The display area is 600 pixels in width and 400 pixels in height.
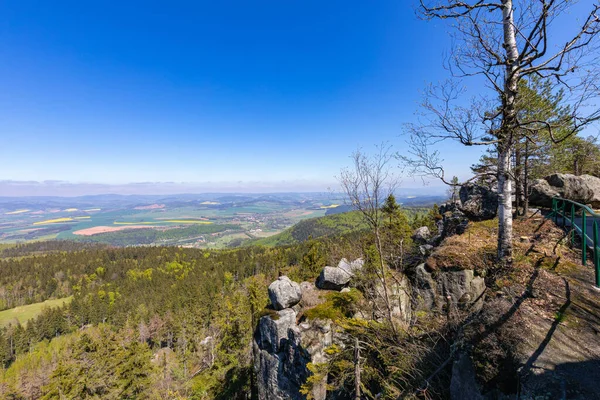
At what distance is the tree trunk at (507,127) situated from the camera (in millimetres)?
6344

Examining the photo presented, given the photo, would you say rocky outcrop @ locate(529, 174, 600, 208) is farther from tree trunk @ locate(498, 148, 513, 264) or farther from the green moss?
the green moss

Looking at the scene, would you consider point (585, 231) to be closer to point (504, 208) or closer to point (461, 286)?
point (504, 208)

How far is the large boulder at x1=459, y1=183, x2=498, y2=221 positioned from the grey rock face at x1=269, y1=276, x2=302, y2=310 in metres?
11.1

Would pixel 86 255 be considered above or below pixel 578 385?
below

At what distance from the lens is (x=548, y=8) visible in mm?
5383

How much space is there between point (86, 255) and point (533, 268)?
174674 millimetres

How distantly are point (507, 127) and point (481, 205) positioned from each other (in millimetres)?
7885

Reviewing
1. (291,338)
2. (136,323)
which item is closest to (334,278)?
(291,338)

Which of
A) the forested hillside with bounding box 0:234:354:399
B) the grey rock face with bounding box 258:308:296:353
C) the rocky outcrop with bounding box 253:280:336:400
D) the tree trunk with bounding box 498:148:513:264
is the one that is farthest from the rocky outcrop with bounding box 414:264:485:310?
the forested hillside with bounding box 0:234:354:399

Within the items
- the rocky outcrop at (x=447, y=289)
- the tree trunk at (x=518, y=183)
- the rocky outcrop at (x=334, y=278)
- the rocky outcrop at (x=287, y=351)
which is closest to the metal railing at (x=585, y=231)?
the tree trunk at (x=518, y=183)

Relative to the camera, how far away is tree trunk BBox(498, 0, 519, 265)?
634 centimetres

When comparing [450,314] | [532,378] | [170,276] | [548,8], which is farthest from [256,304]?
[170,276]

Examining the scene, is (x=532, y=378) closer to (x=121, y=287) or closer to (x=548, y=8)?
(x=548, y=8)

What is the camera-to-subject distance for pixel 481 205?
12742mm
